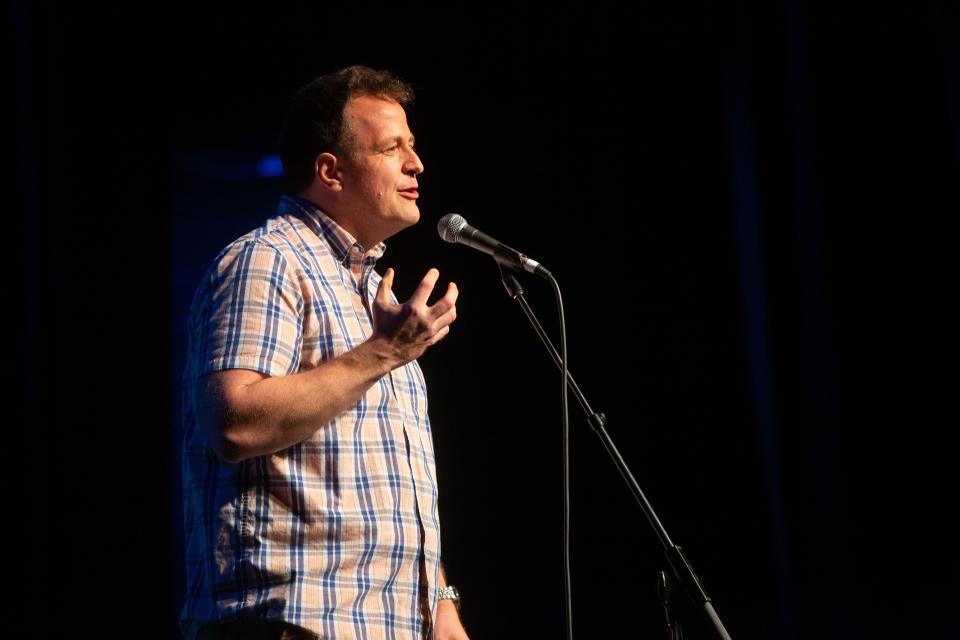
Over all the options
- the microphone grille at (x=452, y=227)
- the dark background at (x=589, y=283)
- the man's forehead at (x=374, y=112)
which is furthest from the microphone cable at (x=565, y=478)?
the dark background at (x=589, y=283)

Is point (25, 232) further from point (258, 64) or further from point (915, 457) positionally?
point (915, 457)

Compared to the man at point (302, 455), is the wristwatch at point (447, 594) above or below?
below

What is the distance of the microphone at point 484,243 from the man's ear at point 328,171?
0.26 m

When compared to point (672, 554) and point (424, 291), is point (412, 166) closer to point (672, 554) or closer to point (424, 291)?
point (424, 291)

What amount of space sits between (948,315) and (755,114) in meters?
0.91

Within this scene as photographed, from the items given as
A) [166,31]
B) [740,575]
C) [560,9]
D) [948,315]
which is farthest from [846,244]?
[166,31]

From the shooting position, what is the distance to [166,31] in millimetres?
3172

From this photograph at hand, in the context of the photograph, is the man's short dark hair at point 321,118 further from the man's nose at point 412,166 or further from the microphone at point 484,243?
the microphone at point 484,243

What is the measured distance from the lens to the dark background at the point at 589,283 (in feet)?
8.91

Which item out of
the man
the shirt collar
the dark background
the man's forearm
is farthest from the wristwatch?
the dark background

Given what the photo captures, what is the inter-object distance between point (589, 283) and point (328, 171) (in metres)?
1.54

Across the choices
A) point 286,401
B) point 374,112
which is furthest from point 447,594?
point 374,112

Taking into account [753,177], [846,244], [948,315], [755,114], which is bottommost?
[948,315]

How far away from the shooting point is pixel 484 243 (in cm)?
181
